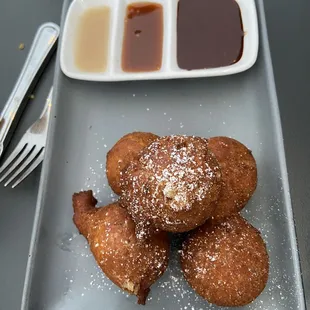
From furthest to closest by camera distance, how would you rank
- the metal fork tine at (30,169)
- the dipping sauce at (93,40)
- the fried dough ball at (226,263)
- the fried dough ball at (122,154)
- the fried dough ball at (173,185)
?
the dipping sauce at (93,40)
the metal fork tine at (30,169)
the fried dough ball at (122,154)
the fried dough ball at (226,263)
the fried dough ball at (173,185)

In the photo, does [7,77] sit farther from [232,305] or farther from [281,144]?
[232,305]

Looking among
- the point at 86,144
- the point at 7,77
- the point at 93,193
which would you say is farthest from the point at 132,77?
the point at 7,77

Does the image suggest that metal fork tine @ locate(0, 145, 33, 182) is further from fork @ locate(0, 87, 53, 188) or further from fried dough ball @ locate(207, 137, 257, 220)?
fried dough ball @ locate(207, 137, 257, 220)

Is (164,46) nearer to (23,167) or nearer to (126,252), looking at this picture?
(23,167)

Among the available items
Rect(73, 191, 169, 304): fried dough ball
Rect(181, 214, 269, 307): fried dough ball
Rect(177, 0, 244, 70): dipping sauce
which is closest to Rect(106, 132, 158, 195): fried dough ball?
Rect(73, 191, 169, 304): fried dough ball

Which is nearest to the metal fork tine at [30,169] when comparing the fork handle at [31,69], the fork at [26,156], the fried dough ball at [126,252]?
the fork at [26,156]

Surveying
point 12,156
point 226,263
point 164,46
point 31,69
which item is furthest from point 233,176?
point 31,69

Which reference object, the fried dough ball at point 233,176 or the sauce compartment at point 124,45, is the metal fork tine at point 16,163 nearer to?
the sauce compartment at point 124,45
